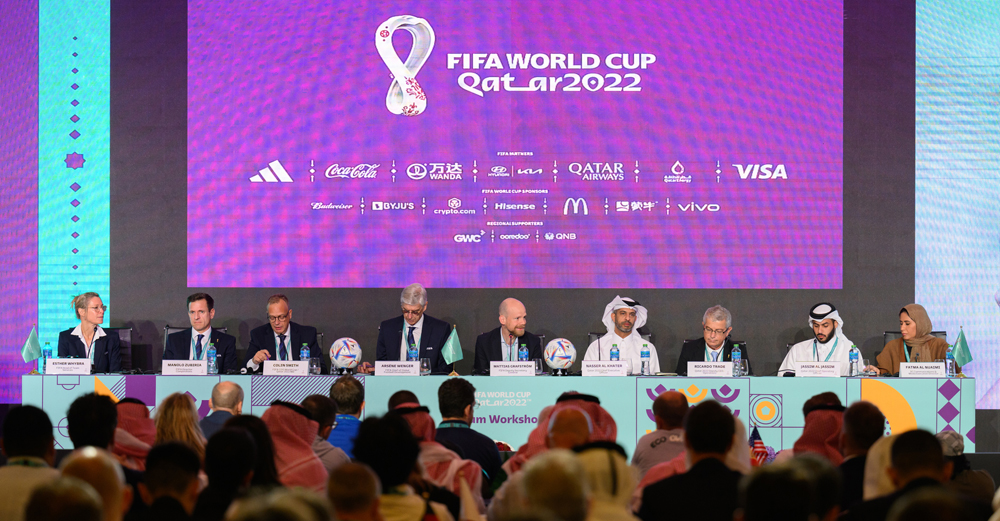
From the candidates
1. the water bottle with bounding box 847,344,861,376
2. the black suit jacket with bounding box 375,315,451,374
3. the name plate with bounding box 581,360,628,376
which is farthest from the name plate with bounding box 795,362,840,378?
the black suit jacket with bounding box 375,315,451,374

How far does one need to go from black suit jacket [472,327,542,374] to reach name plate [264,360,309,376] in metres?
1.26

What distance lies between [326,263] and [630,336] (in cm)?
249

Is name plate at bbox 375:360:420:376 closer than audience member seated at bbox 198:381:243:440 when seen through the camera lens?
No

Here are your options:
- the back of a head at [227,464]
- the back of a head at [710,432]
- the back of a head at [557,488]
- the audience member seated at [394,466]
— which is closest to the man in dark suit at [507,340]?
the back of a head at [710,432]

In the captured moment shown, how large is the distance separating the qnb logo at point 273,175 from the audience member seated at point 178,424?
400cm

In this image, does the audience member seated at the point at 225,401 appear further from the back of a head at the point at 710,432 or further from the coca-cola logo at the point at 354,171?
the coca-cola logo at the point at 354,171

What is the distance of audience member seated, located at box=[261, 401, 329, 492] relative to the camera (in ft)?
10.3

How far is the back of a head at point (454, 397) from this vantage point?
4039mm

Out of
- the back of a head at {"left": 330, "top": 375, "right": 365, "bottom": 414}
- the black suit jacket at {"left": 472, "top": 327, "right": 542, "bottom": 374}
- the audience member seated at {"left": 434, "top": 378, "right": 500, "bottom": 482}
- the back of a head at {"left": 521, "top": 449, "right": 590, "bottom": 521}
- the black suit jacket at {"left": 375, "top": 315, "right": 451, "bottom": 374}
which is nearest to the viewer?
the back of a head at {"left": 521, "top": 449, "right": 590, "bottom": 521}

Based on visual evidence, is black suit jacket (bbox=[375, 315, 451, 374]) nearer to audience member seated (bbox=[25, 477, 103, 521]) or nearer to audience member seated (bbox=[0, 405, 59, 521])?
audience member seated (bbox=[0, 405, 59, 521])

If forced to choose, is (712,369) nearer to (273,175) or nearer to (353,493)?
(273,175)

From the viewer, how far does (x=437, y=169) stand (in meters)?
7.11

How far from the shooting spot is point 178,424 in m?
3.33

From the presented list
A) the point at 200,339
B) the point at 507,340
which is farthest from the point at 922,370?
the point at 200,339
